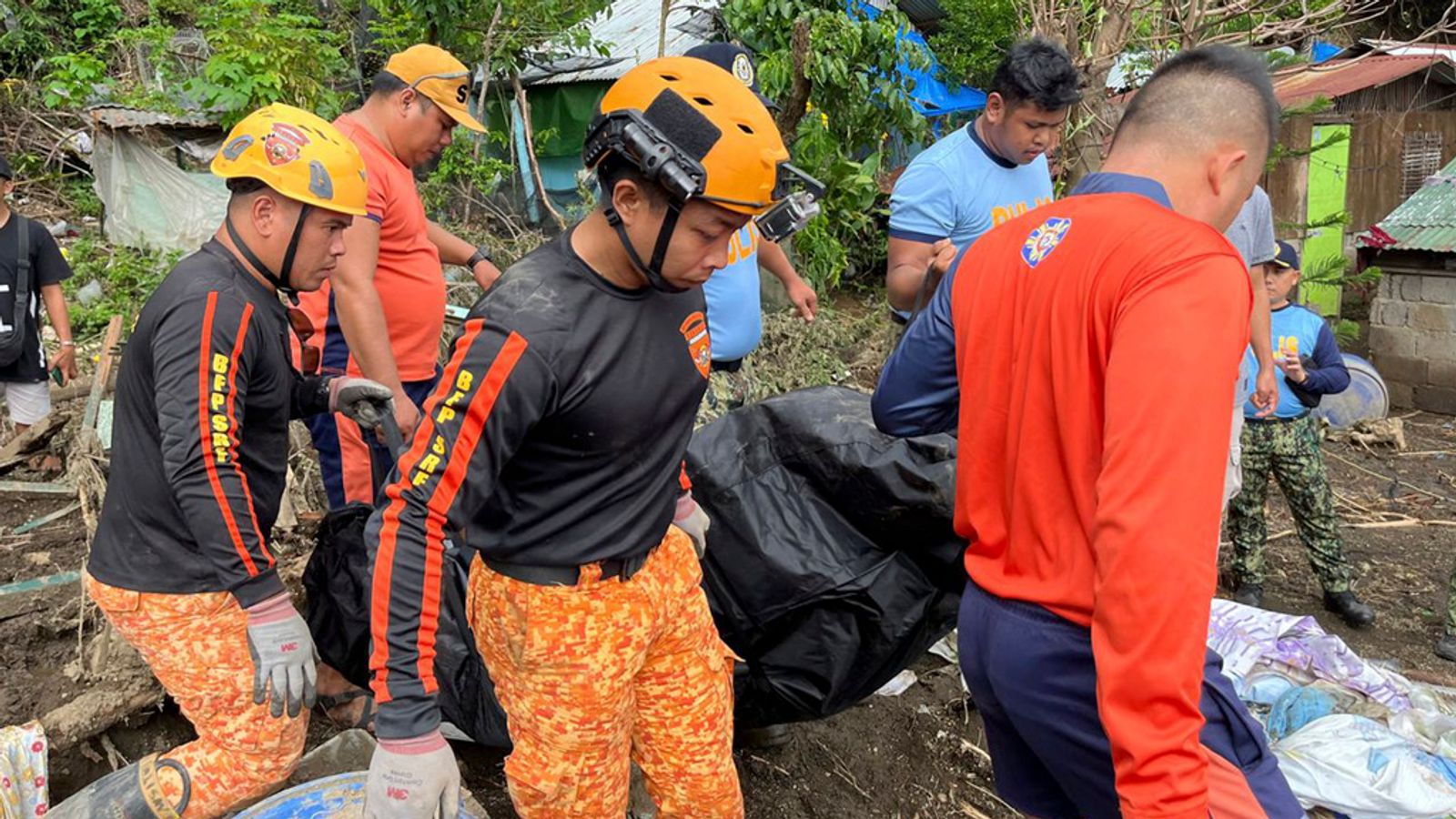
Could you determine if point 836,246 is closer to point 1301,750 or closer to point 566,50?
point 566,50

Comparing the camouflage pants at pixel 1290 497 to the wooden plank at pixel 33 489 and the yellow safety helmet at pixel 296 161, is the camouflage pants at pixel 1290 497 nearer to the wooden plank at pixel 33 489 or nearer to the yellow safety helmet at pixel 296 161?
the yellow safety helmet at pixel 296 161

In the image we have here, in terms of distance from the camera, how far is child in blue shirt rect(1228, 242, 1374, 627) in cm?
470

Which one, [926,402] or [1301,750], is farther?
[1301,750]

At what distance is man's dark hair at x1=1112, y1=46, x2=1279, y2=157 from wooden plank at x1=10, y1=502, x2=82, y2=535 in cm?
509

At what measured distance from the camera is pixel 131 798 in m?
2.45

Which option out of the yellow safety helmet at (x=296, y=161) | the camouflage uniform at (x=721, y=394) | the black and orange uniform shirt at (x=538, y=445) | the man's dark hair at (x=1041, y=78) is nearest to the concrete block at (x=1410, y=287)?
the man's dark hair at (x=1041, y=78)

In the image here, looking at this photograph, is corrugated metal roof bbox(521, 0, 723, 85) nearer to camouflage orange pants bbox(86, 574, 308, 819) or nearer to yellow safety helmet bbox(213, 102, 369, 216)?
yellow safety helmet bbox(213, 102, 369, 216)

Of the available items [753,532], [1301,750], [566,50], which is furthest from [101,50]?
[1301,750]

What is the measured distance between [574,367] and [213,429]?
37.4 inches

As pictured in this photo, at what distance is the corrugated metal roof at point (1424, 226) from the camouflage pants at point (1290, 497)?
17.1ft

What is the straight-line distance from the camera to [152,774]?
247 cm

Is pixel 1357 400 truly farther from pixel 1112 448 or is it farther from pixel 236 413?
pixel 236 413

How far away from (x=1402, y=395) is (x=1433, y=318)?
73cm

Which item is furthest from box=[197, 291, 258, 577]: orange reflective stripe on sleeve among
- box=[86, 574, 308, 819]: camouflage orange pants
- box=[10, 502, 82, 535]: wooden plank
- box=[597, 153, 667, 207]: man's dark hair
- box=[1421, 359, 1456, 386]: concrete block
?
box=[1421, 359, 1456, 386]: concrete block
